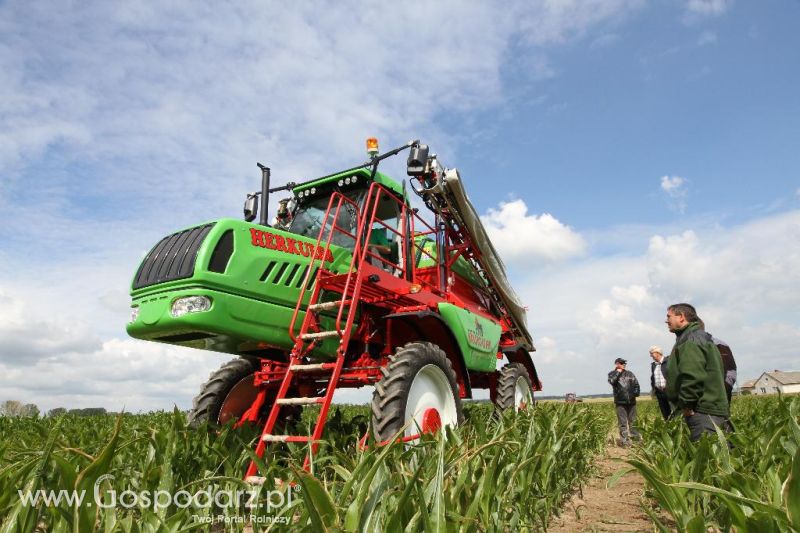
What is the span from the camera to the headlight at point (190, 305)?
4.11 meters

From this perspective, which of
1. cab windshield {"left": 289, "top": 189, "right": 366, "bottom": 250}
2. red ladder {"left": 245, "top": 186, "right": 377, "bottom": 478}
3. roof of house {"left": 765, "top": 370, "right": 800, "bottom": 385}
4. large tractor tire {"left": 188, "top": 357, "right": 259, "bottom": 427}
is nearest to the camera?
red ladder {"left": 245, "top": 186, "right": 377, "bottom": 478}

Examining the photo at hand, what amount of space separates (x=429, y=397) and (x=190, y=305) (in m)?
2.35

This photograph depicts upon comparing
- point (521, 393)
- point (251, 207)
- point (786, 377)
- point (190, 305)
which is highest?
point (251, 207)

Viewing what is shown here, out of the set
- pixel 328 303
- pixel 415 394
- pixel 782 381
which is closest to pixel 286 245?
pixel 328 303

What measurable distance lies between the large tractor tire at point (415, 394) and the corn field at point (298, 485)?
20.8 inches

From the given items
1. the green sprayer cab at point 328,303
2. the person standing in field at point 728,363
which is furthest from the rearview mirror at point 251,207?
the person standing in field at point 728,363

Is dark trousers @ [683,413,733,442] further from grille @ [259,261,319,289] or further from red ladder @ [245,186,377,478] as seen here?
grille @ [259,261,319,289]

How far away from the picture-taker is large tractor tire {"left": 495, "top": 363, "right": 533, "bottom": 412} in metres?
7.59

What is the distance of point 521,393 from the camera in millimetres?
8477

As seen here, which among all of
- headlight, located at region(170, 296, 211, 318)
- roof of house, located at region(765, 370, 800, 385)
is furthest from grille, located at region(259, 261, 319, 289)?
roof of house, located at region(765, 370, 800, 385)

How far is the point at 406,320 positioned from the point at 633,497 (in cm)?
277

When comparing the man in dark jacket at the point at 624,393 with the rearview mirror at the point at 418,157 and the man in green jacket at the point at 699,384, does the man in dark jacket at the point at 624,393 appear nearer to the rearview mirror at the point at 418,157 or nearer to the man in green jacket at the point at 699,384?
the man in green jacket at the point at 699,384

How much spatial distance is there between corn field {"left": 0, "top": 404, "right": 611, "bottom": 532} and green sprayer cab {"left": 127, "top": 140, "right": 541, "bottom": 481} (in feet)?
1.30

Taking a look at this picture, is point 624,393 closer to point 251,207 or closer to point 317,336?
A: point 317,336
